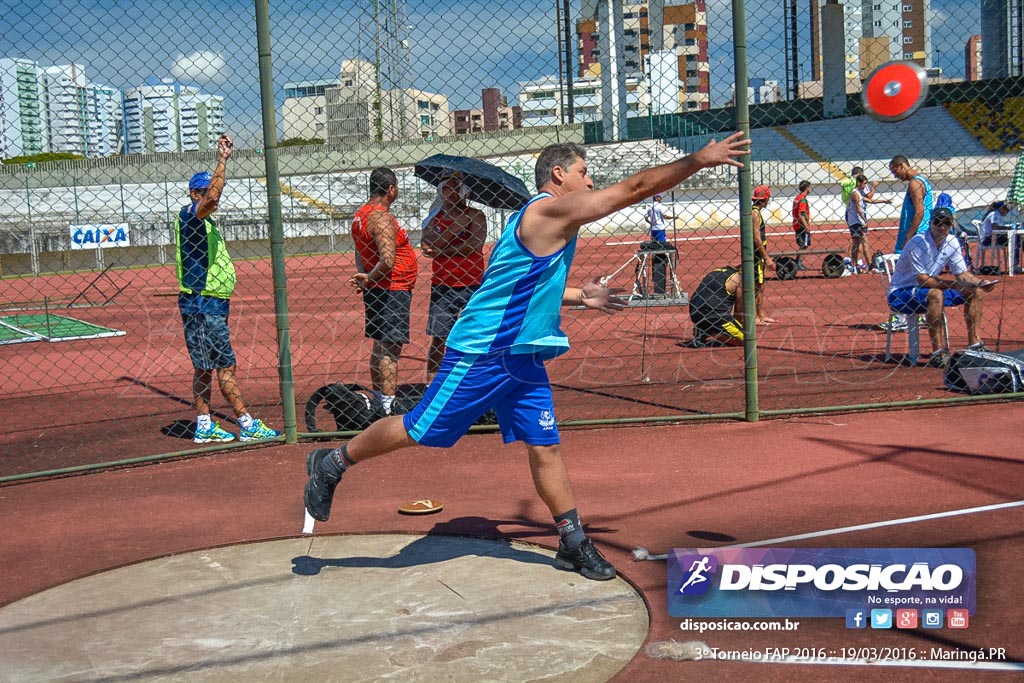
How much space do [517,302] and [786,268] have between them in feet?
53.0

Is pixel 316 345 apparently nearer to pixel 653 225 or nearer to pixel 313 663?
pixel 653 225

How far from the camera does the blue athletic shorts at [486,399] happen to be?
179 inches

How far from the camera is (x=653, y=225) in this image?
60.5ft

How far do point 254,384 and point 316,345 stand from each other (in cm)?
307

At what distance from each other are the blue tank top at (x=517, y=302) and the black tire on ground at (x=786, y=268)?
15.9 m

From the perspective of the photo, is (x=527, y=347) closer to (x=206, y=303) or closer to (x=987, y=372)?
(x=206, y=303)

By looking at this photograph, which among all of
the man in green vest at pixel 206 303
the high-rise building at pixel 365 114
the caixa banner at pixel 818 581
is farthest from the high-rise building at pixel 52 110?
the high-rise building at pixel 365 114

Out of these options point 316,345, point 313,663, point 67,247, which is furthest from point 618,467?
point 67,247

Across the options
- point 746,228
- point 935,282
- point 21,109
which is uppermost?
point 21,109

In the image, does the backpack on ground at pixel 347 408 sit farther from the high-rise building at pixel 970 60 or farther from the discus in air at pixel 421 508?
the high-rise building at pixel 970 60

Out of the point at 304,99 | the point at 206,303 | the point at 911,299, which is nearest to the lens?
the point at 206,303

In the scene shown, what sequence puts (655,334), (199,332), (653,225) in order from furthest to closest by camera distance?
(653,225), (655,334), (199,332)

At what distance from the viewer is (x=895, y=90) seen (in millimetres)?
5414

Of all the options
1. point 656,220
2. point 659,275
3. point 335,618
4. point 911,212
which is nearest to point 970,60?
point 911,212
